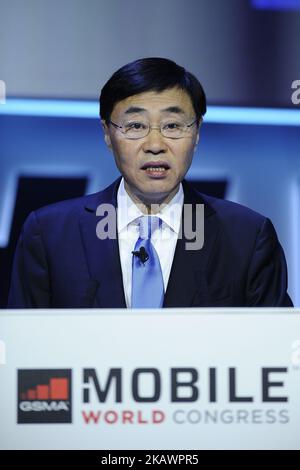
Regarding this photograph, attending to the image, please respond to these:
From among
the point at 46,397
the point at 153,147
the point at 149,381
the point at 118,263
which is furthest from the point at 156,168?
the point at 46,397

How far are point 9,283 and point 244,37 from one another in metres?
0.95

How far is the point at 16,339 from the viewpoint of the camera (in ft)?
7.73

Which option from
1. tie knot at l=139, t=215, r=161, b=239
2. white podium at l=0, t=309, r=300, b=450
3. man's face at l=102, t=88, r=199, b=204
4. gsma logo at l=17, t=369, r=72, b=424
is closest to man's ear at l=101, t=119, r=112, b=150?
man's face at l=102, t=88, r=199, b=204

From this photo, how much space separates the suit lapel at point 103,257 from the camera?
239cm

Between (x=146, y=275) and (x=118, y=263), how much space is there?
8 cm

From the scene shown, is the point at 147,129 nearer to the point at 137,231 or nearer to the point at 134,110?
the point at 134,110

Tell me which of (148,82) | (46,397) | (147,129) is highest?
(148,82)

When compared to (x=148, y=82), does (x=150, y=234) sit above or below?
below

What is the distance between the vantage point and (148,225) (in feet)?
8.02

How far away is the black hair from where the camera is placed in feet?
7.91

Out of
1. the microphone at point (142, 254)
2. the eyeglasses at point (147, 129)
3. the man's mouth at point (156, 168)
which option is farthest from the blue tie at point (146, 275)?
the eyeglasses at point (147, 129)

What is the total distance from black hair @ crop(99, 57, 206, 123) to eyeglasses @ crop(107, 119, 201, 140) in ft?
0.20

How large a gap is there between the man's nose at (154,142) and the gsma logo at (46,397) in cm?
63
